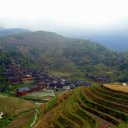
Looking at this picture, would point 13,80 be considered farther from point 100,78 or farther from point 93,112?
point 93,112

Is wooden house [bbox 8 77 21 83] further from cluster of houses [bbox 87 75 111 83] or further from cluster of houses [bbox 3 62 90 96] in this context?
cluster of houses [bbox 87 75 111 83]

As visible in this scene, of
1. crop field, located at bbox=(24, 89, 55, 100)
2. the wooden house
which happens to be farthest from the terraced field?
the wooden house

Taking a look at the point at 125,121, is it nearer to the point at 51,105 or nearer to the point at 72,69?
the point at 51,105

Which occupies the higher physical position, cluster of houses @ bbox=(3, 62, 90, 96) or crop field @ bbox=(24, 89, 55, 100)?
cluster of houses @ bbox=(3, 62, 90, 96)

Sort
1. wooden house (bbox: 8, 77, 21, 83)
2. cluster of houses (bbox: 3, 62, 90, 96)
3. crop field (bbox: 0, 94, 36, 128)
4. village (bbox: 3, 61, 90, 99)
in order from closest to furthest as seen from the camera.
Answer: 1. crop field (bbox: 0, 94, 36, 128)
2. village (bbox: 3, 61, 90, 99)
3. cluster of houses (bbox: 3, 62, 90, 96)
4. wooden house (bbox: 8, 77, 21, 83)

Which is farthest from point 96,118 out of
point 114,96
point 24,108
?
point 24,108

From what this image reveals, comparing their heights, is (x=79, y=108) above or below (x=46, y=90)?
above

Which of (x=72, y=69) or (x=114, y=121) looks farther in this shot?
(x=72, y=69)
